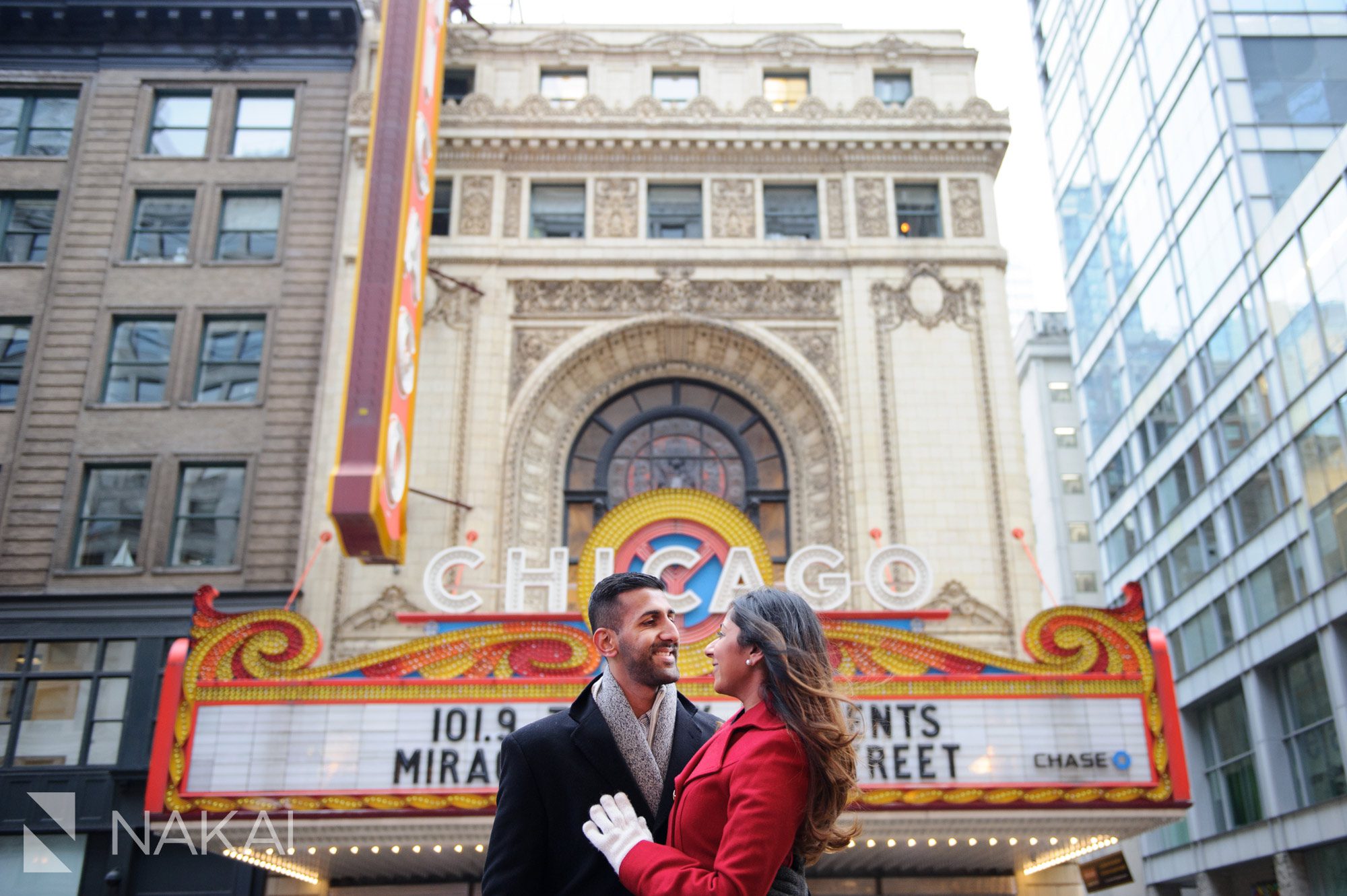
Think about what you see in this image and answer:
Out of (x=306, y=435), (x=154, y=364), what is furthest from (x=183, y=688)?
(x=154, y=364)

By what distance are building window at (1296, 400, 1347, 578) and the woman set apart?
76.9 feet

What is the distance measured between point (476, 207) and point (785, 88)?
23.0 feet

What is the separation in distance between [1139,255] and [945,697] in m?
25.4

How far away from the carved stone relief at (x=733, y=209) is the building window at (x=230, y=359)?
29.1ft

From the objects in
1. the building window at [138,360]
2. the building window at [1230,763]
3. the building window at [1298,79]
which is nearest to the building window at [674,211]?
the building window at [138,360]

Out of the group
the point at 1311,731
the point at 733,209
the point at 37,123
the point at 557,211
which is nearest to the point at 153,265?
the point at 37,123

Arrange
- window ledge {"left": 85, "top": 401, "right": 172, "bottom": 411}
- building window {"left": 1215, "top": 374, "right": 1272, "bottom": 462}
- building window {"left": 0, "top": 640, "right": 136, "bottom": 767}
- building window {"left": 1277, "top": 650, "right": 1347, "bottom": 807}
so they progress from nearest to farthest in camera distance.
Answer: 1. building window {"left": 0, "top": 640, "right": 136, "bottom": 767}
2. window ledge {"left": 85, "top": 401, "right": 172, "bottom": 411}
3. building window {"left": 1277, "top": 650, "right": 1347, "bottom": 807}
4. building window {"left": 1215, "top": 374, "right": 1272, "bottom": 462}

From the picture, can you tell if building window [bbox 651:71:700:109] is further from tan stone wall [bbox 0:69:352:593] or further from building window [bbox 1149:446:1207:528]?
building window [bbox 1149:446:1207:528]

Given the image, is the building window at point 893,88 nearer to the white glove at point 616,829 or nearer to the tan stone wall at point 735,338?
the tan stone wall at point 735,338

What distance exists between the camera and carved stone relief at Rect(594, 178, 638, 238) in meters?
22.6

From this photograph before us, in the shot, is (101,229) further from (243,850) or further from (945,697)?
(945,697)

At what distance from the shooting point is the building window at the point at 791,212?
75.4ft

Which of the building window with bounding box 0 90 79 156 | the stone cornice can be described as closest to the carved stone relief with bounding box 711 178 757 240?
the stone cornice

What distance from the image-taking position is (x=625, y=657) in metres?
4.50
